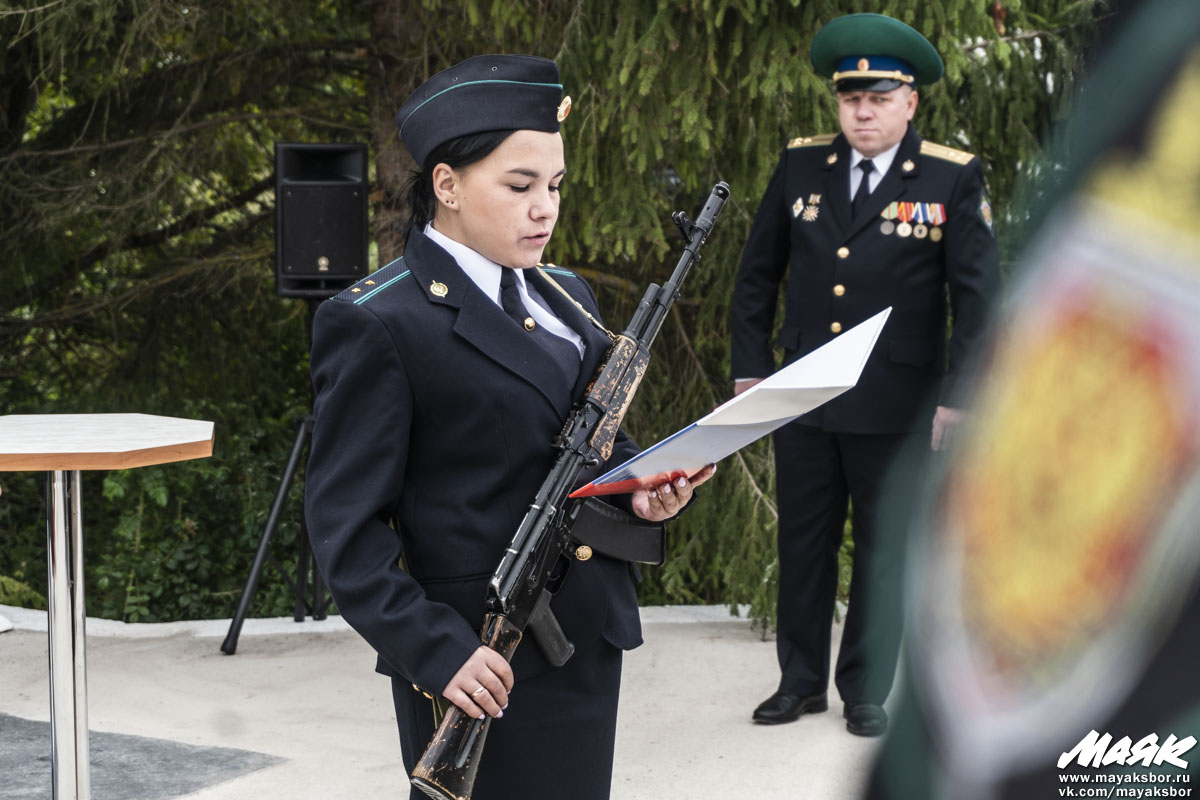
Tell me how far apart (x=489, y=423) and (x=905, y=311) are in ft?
7.20

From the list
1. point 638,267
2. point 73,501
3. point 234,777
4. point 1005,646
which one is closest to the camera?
point 1005,646

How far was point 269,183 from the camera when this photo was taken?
713 cm

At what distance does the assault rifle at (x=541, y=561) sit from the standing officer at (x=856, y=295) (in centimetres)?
191

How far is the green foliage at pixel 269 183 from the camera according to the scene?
184 inches

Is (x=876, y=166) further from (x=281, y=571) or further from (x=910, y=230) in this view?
(x=281, y=571)

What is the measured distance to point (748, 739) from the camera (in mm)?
3828

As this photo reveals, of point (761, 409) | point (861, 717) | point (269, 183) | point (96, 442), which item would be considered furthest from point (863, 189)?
point (269, 183)

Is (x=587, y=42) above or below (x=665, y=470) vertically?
above

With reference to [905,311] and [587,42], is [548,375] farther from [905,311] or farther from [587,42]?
[587,42]

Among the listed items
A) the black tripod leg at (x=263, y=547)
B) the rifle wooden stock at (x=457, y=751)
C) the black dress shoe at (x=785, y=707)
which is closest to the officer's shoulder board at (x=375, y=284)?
the rifle wooden stock at (x=457, y=751)

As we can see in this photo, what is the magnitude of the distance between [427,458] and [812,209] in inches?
88.5

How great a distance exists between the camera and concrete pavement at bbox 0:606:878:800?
3.54 meters

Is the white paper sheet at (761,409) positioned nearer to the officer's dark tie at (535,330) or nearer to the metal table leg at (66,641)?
the officer's dark tie at (535,330)

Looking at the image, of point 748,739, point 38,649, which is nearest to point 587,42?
point 748,739
